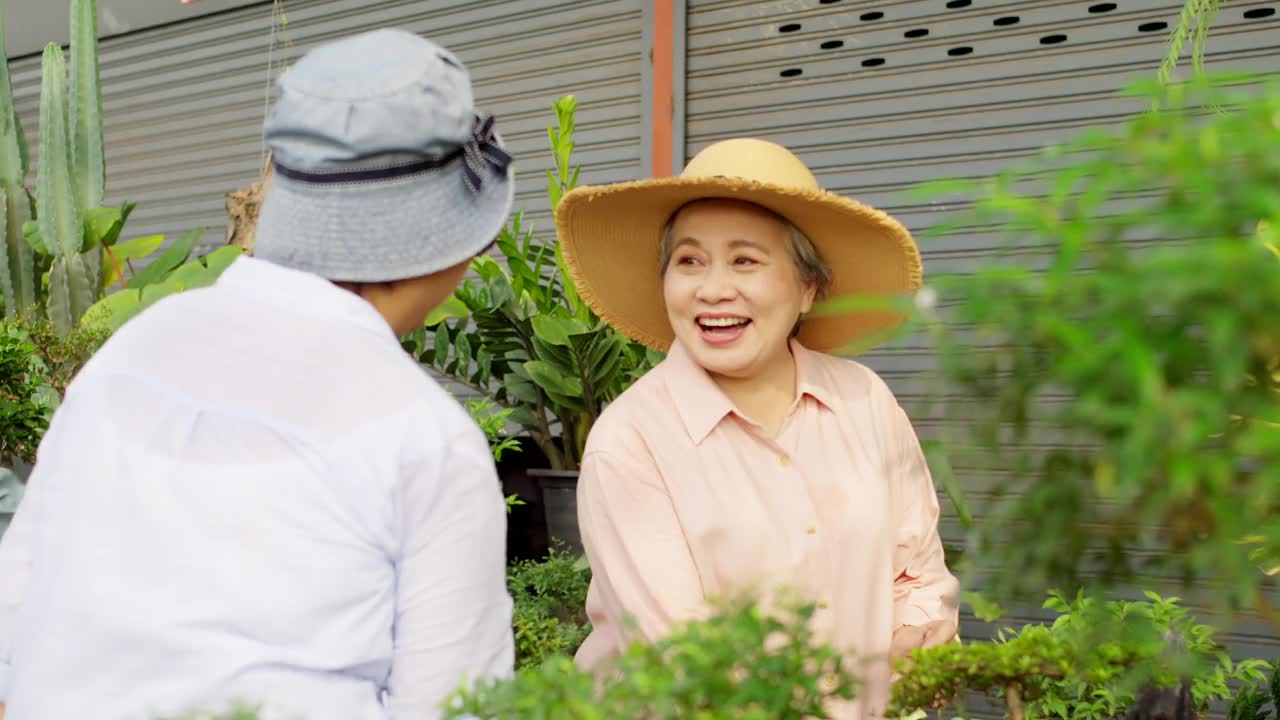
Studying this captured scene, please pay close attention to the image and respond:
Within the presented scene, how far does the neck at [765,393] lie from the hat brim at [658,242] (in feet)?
0.72

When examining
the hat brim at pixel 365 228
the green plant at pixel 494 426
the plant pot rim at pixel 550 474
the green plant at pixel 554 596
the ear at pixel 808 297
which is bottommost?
the green plant at pixel 554 596

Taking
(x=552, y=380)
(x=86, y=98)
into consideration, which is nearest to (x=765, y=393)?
(x=552, y=380)

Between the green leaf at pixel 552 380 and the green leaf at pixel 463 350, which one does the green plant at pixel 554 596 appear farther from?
the green leaf at pixel 463 350

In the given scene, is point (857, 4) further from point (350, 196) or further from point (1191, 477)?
point (1191, 477)

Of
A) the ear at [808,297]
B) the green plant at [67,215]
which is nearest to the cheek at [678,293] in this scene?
the ear at [808,297]

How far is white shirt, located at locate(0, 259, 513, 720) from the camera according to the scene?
1.21 m

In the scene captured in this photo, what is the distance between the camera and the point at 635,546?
6.81 ft

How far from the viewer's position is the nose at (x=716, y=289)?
2.22m

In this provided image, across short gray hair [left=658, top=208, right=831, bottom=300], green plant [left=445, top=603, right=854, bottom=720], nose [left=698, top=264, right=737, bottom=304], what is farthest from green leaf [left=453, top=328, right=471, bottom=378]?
green plant [left=445, top=603, right=854, bottom=720]

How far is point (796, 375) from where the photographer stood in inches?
95.1

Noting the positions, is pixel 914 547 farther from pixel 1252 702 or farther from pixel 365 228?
pixel 365 228

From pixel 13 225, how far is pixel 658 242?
157 inches

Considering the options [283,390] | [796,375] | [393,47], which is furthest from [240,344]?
[796,375]

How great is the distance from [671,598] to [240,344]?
3.17 ft
